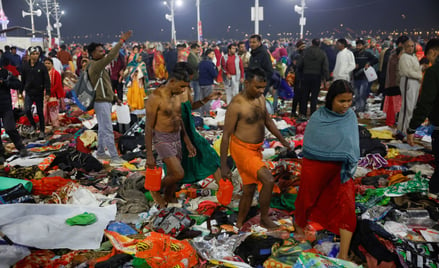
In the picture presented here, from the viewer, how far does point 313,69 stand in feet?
32.1

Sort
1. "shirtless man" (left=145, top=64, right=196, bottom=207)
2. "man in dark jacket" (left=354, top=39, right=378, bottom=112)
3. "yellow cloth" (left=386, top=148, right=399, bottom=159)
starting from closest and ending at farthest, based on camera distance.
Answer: "shirtless man" (left=145, top=64, right=196, bottom=207) → "yellow cloth" (left=386, top=148, right=399, bottom=159) → "man in dark jacket" (left=354, top=39, right=378, bottom=112)

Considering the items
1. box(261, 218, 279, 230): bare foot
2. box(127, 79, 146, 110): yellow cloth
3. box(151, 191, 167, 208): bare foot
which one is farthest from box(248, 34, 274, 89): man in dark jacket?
box(261, 218, 279, 230): bare foot

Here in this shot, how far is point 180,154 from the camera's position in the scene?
490cm

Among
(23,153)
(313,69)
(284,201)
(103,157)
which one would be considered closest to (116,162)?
(103,157)

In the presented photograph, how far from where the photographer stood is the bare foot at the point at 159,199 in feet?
16.3

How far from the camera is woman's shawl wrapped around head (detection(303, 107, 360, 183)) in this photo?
3.32 m

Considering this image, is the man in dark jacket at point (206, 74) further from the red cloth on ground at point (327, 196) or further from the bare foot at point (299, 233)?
the red cloth on ground at point (327, 196)

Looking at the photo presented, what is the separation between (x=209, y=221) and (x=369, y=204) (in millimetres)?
2009

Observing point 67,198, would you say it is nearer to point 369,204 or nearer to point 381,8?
point 369,204

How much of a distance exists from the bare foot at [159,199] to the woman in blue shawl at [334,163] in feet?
6.92

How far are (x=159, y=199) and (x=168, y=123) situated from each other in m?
1.10

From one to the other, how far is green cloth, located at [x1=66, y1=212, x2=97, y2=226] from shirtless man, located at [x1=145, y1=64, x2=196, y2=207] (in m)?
0.92

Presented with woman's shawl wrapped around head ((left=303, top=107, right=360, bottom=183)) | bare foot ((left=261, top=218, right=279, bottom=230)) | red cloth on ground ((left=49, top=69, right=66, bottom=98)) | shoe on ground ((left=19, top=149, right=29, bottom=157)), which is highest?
red cloth on ground ((left=49, top=69, right=66, bottom=98))

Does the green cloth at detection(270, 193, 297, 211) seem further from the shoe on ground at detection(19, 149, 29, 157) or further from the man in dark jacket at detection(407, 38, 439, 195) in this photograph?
the shoe on ground at detection(19, 149, 29, 157)
